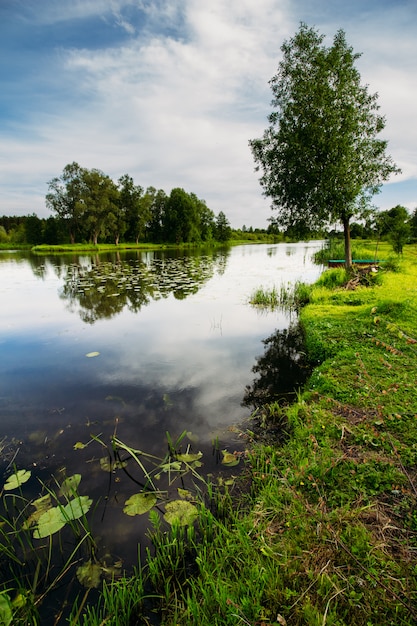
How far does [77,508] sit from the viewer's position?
323cm

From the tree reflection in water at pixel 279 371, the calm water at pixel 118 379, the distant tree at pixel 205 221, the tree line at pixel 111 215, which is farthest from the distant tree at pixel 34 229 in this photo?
the tree reflection in water at pixel 279 371

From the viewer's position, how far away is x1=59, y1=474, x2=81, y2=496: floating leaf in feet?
11.7

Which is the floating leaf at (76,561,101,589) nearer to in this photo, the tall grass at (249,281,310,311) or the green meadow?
the green meadow

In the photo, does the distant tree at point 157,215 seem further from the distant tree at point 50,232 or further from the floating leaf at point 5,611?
the floating leaf at point 5,611

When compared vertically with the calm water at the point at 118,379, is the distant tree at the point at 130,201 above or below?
above

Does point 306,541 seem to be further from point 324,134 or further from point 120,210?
point 120,210

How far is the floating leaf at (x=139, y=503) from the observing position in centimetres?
334

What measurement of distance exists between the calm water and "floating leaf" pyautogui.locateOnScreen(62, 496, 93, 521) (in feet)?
0.56

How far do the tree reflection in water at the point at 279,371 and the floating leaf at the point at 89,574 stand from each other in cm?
345

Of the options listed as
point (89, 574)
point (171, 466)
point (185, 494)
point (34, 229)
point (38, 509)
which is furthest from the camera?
point (34, 229)

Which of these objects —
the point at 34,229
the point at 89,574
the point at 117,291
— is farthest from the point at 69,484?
the point at 34,229

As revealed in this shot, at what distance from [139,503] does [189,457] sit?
0.94 meters

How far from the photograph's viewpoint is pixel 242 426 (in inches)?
195

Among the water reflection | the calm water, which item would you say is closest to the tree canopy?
the water reflection
